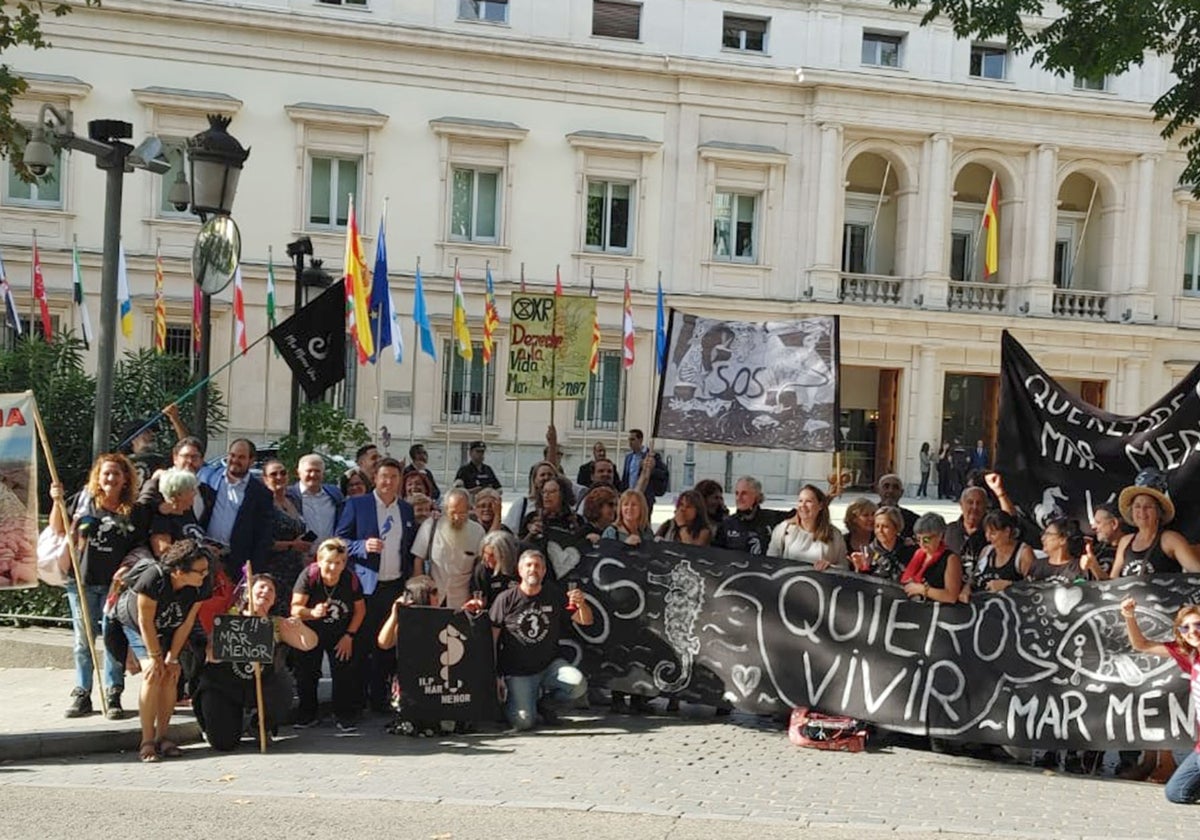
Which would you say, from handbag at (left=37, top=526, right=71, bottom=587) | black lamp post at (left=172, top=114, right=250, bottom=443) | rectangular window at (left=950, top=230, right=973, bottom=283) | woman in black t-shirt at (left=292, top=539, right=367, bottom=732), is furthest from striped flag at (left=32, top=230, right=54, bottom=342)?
rectangular window at (left=950, top=230, right=973, bottom=283)

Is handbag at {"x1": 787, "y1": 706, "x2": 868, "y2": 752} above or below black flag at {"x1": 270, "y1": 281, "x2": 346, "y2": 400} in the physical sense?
below

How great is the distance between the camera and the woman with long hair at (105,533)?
9.02m

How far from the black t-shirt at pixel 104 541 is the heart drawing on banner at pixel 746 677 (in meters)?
4.12

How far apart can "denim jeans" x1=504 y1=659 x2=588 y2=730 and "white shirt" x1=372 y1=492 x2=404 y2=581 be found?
3.93ft

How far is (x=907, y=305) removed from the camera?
36156 mm

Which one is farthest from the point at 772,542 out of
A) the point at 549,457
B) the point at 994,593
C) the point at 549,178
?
the point at 549,178

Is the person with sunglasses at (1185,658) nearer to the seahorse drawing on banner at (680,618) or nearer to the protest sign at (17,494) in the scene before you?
the seahorse drawing on banner at (680,618)

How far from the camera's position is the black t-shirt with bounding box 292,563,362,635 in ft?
30.6

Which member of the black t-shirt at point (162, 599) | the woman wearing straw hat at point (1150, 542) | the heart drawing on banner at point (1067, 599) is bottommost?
the black t-shirt at point (162, 599)

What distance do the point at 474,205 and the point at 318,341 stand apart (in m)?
21.8

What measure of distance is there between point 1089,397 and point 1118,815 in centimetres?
3247

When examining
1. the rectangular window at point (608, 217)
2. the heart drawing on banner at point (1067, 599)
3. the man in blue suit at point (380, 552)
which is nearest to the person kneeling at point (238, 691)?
the man in blue suit at point (380, 552)

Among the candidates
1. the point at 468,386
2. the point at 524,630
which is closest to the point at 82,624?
the point at 524,630

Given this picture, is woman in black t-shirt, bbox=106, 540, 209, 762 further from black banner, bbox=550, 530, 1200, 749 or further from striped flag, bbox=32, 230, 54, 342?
striped flag, bbox=32, 230, 54, 342
